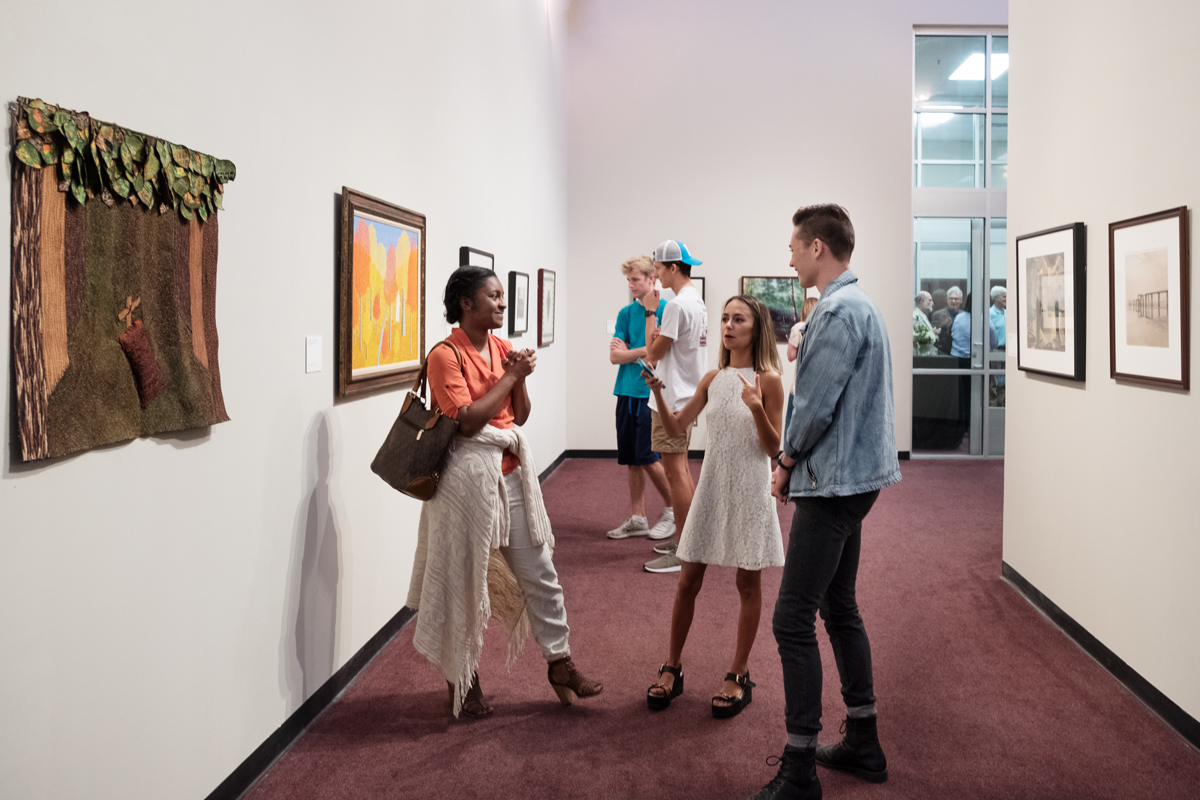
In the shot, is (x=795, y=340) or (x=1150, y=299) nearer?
(x=1150, y=299)

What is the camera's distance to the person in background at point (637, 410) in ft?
19.3

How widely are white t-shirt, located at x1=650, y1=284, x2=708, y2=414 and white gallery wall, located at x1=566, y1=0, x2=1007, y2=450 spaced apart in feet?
16.1

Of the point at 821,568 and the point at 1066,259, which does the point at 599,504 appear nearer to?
the point at 1066,259

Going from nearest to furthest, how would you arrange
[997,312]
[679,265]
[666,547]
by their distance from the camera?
[679,265]
[666,547]
[997,312]

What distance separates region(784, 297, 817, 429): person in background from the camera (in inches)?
106

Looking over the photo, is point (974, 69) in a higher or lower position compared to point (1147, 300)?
higher

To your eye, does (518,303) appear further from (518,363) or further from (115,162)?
(115,162)

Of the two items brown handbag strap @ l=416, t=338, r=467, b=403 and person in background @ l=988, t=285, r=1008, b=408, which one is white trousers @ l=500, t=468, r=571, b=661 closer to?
brown handbag strap @ l=416, t=338, r=467, b=403

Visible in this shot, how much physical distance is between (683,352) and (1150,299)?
2427 mm

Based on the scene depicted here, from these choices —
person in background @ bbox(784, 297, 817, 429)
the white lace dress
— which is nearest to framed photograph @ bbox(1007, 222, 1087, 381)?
person in background @ bbox(784, 297, 817, 429)

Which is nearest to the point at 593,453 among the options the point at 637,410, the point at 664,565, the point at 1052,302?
the point at 637,410

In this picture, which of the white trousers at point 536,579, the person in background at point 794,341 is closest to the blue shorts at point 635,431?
the person in background at point 794,341

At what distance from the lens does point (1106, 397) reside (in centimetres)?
395

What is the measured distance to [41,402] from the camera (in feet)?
5.84
